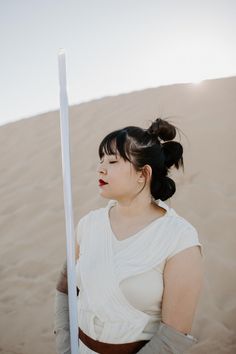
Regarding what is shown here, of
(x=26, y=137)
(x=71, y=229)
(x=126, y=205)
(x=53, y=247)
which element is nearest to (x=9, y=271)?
(x=53, y=247)

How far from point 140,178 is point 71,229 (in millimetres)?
552

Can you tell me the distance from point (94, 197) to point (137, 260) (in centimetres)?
575

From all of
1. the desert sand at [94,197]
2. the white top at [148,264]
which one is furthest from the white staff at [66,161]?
the desert sand at [94,197]

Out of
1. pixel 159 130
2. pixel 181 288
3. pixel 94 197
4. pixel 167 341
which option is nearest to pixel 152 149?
pixel 159 130

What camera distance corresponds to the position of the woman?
153 centimetres

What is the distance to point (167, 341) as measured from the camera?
60.0 inches

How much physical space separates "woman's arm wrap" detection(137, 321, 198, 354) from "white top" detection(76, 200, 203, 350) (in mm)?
68

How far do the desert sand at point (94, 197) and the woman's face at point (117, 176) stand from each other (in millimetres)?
328

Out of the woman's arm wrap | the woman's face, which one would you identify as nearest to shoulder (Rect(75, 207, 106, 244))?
the woman's face

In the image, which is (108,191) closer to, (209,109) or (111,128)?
(209,109)

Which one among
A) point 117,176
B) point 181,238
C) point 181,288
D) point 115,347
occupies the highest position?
point 117,176

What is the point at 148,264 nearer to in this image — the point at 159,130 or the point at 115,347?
the point at 115,347

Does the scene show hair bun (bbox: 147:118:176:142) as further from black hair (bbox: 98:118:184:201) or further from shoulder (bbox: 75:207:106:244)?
shoulder (bbox: 75:207:106:244)

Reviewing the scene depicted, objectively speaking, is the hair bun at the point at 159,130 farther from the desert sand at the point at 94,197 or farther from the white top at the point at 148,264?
the white top at the point at 148,264
